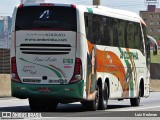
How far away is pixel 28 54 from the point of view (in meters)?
22.6

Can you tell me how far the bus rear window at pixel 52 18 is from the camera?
74.1 feet

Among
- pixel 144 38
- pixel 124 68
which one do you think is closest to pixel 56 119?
pixel 124 68

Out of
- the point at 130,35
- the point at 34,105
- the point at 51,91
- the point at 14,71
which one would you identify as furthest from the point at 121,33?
the point at 14,71

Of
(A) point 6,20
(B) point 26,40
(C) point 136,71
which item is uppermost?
(B) point 26,40

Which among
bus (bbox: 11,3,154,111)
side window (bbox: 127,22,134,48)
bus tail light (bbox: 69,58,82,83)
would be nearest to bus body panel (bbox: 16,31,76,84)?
bus (bbox: 11,3,154,111)

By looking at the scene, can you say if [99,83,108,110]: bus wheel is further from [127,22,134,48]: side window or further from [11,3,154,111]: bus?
[127,22,134,48]: side window

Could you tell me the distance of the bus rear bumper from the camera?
22406 mm

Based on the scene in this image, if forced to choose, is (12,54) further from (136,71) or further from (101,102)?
(136,71)

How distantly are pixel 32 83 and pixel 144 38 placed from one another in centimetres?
834

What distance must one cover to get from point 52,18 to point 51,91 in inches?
87.3

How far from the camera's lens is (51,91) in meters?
22.4

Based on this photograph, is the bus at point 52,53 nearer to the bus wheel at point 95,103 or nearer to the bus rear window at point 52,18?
the bus rear window at point 52,18

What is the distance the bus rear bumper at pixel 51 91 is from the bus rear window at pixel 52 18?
174 centimetres

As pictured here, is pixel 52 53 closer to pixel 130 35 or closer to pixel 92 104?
pixel 92 104
